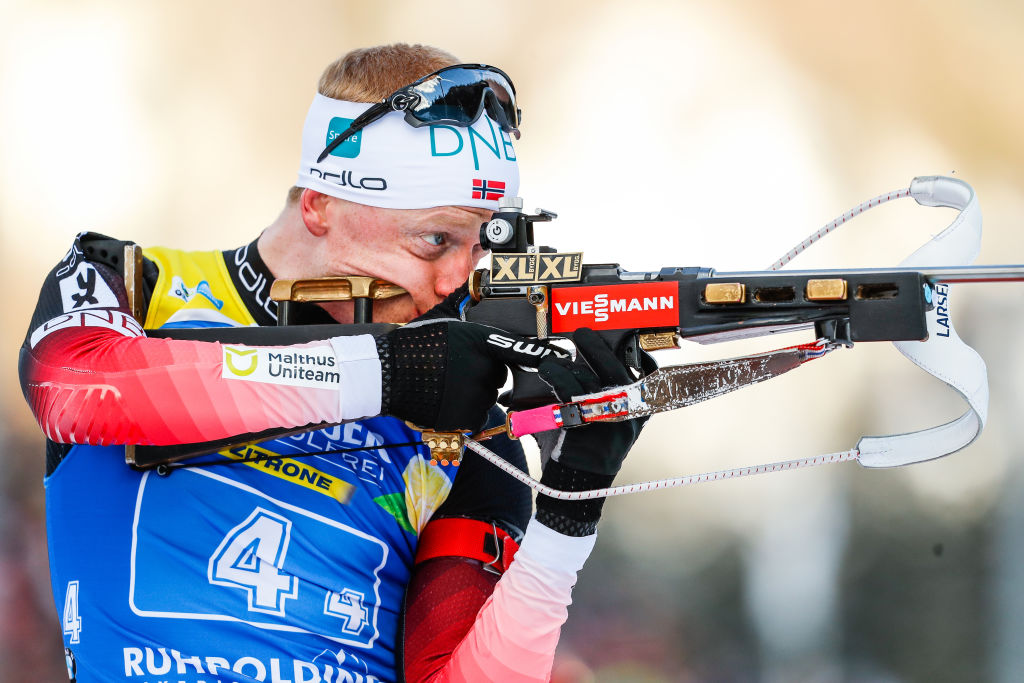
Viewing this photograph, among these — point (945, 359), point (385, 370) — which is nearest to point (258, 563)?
point (385, 370)

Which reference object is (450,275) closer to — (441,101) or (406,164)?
(406,164)

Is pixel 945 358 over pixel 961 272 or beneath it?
beneath

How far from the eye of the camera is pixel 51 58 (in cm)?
348

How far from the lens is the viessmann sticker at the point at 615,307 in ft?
5.10

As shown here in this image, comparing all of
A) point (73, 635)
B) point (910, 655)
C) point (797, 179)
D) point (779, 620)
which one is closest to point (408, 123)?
point (73, 635)

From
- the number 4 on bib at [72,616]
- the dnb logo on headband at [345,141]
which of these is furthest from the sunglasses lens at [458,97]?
the number 4 on bib at [72,616]

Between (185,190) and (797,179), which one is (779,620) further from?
(185,190)

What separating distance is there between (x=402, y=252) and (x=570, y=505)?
590 mm

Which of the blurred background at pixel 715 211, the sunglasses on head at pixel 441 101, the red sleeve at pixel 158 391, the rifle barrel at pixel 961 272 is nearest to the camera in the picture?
the rifle barrel at pixel 961 272

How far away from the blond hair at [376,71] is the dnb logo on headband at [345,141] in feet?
0.16

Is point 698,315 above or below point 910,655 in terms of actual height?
above

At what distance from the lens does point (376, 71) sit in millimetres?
1982

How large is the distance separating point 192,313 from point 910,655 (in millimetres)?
2377

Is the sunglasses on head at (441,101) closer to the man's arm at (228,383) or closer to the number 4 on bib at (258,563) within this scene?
the man's arm at (228,383)
